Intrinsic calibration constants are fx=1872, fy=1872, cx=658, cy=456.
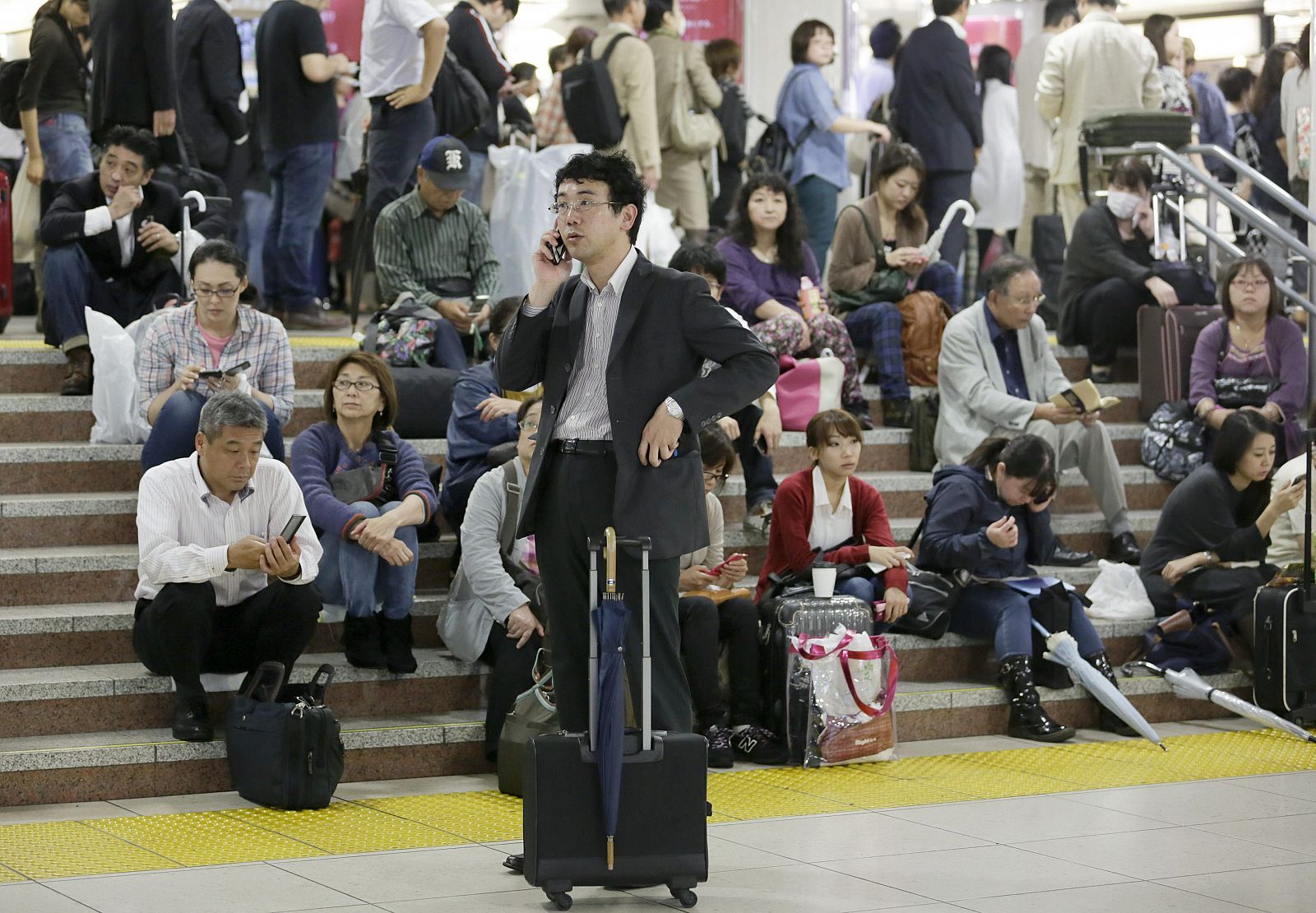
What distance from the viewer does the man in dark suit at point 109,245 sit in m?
7.38

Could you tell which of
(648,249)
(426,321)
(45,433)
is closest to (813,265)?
(648,249)

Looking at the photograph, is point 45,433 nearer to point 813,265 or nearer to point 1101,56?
point 813,265

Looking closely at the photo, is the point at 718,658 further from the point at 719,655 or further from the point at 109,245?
the point at 109,245

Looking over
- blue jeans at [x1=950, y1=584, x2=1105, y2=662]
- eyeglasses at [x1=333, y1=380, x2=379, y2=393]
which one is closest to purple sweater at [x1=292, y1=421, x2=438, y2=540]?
eyeglasses at [x1=333, y1=380, x2=379, y2=393]

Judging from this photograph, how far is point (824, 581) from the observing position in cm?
625

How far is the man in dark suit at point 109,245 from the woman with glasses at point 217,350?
32.8 inches

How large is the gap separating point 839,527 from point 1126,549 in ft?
6.10

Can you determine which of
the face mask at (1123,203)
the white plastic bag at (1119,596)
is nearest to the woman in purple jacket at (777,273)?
the white plastic bag at (1119,596)

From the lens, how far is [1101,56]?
10.1 meters

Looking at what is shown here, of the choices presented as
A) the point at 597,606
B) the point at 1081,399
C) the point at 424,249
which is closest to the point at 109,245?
the point at 424,249

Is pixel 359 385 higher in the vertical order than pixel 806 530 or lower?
higher

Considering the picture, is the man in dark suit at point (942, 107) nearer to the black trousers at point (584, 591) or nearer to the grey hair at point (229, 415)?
the grey hair at point (229, 415)

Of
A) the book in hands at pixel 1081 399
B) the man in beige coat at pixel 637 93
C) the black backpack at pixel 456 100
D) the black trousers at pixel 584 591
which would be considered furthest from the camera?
the man in beige coat at pixel 637 93

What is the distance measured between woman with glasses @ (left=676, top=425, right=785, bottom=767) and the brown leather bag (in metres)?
2.54
